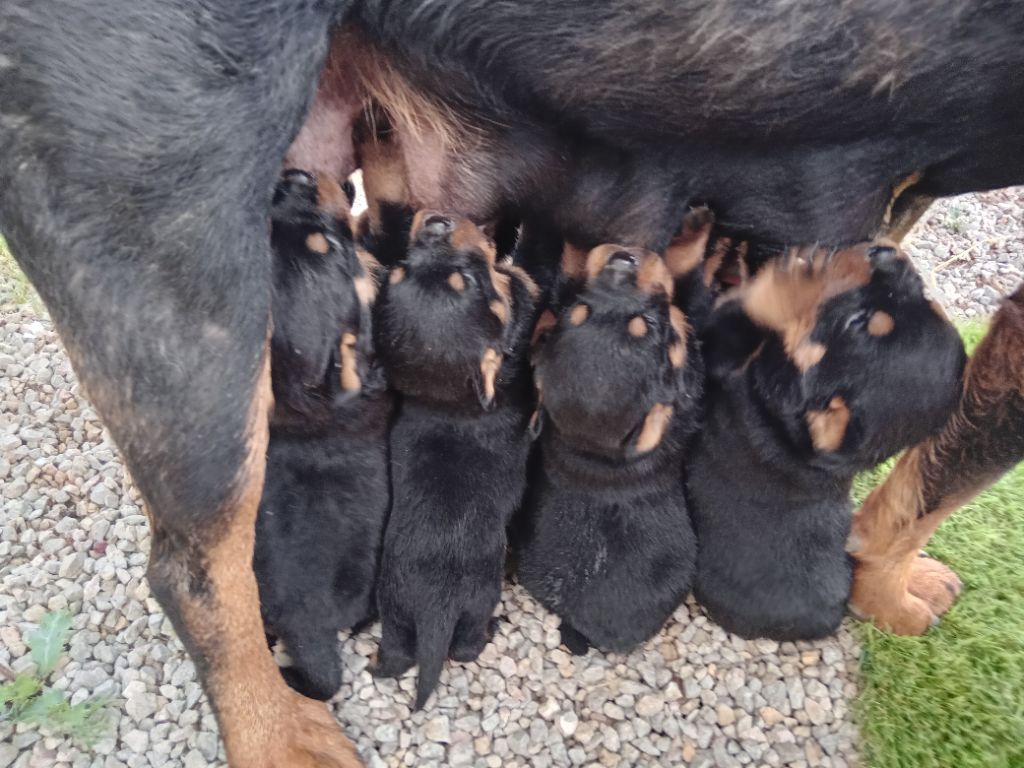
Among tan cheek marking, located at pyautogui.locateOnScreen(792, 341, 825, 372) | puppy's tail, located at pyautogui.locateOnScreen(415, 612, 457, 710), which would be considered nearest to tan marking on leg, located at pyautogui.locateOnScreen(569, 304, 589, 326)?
tan cheek marking, located at pyautogui.locateOnScreen(792, 341, 825, 372)

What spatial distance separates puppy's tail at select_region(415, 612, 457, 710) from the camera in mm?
2160

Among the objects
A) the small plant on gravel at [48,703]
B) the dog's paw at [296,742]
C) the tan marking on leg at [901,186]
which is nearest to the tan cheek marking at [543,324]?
the tan marking on leg at [901,186]

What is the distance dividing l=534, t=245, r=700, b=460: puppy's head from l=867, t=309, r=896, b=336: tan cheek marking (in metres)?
0.42

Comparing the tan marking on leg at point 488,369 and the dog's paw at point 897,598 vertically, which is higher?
the tan marking on leg at point 488,369

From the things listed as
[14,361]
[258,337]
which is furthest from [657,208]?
[14,361]

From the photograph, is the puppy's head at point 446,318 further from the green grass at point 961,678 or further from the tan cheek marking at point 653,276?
the green grass at point 961,678

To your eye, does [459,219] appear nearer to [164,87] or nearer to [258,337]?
[258,337]

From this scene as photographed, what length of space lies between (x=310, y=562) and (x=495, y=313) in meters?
0.72

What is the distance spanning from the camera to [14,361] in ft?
10.0

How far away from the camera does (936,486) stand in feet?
7.11

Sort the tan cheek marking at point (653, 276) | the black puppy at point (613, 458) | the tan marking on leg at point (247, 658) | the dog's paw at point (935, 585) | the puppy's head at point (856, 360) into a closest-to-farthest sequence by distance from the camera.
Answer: the tan marking on leg at point (247, 658) → the puppy's head at point (856, 360) → the black puppy at point (613, 458) → the tan cheek marking at point (653, 276) → the dog's paw at point (935, 585)

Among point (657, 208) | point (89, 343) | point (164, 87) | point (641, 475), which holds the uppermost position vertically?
point (164, 87)

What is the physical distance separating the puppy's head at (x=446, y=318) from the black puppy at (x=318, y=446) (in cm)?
8

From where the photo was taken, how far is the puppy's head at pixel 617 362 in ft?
6.68
